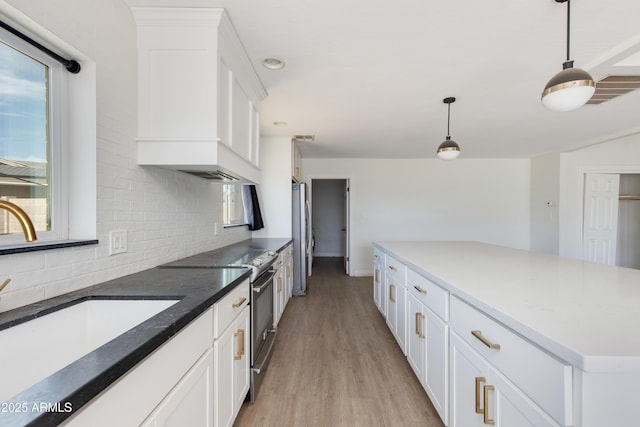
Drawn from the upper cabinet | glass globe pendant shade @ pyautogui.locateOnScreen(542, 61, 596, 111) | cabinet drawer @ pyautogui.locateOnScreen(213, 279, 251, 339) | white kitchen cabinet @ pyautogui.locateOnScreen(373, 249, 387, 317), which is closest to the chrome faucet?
cabinet drawer @ pyautogui.locateOnScreen(213, 279, 251, 339)

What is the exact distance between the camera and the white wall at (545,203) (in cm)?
492

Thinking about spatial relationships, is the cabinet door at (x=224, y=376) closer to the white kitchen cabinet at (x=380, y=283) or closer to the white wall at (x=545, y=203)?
the white kitchen cabinet at (x=380, y=283)

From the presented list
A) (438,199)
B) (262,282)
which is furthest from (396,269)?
(438,199)

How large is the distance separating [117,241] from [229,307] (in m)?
0.67

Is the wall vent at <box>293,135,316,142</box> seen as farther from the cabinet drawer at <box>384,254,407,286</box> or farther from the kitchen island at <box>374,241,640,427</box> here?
the kitchen island at <box>374,241,640,427</box>

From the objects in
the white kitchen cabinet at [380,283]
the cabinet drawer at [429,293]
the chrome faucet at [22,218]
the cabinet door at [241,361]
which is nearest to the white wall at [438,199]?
the white kitchen cabinet at [380,283]

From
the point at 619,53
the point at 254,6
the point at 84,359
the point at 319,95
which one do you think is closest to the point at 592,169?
the point at 619,53

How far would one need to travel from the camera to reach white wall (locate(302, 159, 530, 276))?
18.4 ft

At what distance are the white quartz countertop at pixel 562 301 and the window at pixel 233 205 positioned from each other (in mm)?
2209

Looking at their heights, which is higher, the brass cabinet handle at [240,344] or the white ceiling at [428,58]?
the white ceiling at [428,58]

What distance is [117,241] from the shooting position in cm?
140

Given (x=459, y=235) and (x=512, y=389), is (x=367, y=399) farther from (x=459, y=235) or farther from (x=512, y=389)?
(x=459, y=235)

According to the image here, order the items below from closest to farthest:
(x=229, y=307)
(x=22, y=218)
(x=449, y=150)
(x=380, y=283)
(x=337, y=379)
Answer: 1. (x=22, y=218)
2. (x=229, y=307)
3. (x=337, y=379)
4. (x=449, y=150)
5. (x=380, y=283)

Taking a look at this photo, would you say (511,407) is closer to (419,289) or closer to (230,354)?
(419,289)
